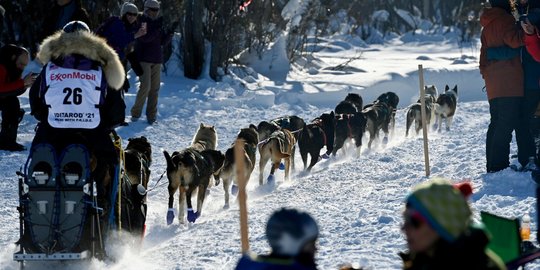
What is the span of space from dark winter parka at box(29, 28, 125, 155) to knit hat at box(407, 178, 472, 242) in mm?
3228

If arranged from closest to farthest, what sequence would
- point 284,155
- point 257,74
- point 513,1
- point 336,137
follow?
point 513,1 < point 284,155 < point 336,137 < point 257,74

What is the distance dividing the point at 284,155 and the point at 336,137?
2.03m

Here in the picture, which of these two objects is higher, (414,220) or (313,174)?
(414,220)

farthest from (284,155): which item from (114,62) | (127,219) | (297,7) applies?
(297,7)

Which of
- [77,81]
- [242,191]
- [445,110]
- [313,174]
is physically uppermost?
[77,81]

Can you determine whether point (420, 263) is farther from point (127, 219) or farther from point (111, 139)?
Answer: point (127, 219)

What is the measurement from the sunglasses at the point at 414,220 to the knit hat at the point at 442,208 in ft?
0.05

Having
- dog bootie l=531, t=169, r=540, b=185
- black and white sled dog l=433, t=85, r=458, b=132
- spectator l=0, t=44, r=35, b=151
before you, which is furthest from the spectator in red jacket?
black and white sled dog l=433, t=85, r=458, b=132

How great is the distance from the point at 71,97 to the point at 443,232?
3.40 meters

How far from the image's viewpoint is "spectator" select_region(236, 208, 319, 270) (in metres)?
3.16

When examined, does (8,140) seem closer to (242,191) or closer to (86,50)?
(86,50)

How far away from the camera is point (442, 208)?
9.80ft

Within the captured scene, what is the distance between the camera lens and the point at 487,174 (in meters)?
8.58

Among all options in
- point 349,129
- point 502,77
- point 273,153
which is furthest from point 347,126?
point 502,77
